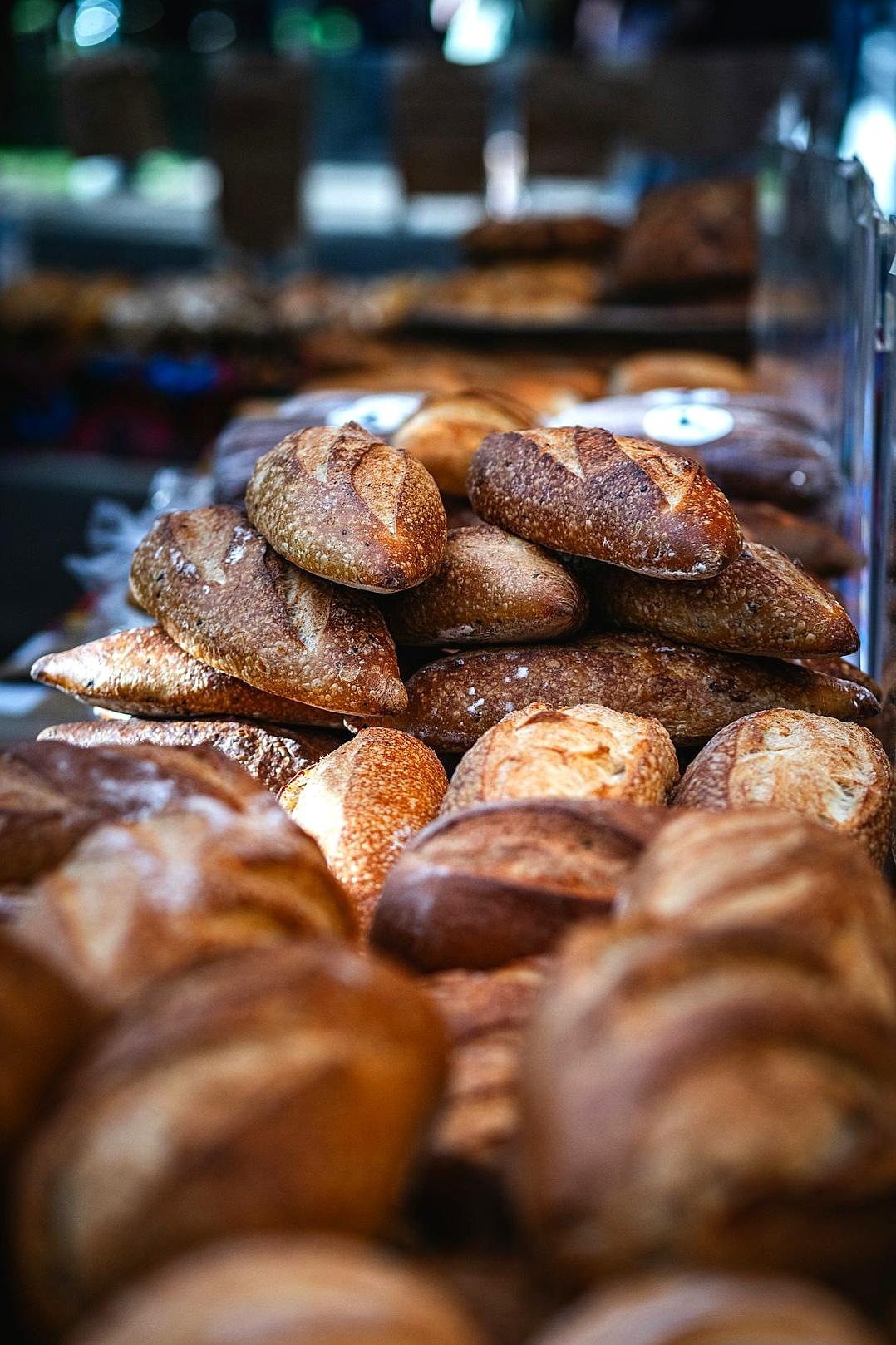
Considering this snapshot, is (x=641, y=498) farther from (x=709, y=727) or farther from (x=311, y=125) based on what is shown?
(x=311, y=125)

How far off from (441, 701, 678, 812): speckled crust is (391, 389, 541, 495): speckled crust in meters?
0.60

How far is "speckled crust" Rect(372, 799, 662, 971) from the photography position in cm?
110

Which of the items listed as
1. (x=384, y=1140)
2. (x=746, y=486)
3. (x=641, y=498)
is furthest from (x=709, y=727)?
(x=384, y=1140)

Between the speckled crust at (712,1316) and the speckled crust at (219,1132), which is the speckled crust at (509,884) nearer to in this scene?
the speckled crust at (219,1132)

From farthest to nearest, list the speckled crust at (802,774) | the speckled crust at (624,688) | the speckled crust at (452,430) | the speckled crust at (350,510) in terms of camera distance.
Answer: the speckled crust at (452,430)
the speckled crust at (624,688)
the speckled crust at (350,510)
the speckled crust at (802,774)

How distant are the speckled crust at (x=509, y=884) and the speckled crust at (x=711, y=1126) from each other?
346 millimetres

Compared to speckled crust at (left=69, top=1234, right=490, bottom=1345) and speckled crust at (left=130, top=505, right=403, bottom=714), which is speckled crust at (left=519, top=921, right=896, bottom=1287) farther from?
speckled crust at (left=130, top=505, right=403, bottom=714)

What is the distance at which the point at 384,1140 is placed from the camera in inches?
29.0

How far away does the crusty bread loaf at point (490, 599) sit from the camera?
1.62m

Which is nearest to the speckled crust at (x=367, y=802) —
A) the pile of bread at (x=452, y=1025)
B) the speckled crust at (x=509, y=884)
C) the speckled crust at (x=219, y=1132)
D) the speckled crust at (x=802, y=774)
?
the pile of bread at (x=452, y=1025)

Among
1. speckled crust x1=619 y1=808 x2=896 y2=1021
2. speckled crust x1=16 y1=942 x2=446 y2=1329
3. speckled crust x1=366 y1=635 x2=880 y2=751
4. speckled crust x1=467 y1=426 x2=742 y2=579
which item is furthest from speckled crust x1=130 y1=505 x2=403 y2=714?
speckled crust x1=16 y1=942 x2=446 y2=1329

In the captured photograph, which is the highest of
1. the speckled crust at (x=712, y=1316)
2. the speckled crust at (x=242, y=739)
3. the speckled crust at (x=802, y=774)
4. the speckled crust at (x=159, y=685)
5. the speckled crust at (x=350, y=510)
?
the speckled crust at (x=350, y=510)

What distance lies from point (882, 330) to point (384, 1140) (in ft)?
4.91

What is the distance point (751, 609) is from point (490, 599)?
1.19 ft
